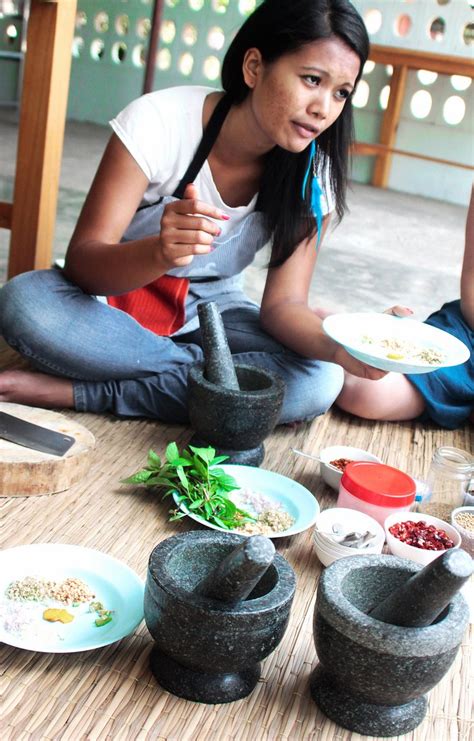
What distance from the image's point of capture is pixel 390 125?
643 cm

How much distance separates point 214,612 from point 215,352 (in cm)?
73

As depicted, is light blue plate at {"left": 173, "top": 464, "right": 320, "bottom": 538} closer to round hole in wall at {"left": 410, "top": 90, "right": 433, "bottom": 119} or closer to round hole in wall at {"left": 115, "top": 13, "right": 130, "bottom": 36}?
round hole in wall at {"left": 410, "top": 90, "right": 433, "bottom": 119}

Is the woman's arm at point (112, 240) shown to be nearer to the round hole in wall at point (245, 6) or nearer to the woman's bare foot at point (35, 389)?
the woman's bare foot at point (35, 389)

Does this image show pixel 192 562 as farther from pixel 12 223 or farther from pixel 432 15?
pixel 432 15

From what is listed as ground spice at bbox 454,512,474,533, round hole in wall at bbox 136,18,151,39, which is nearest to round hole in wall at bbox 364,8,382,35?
round hole in wall at bbox 136,18,151,39

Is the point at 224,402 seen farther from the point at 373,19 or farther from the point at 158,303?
the point at 373,19

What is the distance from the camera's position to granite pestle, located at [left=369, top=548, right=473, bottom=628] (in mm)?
1077

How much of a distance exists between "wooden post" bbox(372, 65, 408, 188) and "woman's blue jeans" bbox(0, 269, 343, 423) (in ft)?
14.9

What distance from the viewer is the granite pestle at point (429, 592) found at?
108 centimetres

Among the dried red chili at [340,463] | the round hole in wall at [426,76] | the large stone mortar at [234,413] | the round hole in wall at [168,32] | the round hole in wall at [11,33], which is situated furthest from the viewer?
the round hole in wall at [168,32]

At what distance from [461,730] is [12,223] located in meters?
1.88

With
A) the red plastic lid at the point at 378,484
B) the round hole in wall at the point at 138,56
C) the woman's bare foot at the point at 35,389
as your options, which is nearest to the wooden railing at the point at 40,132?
the woman's bare foot at the point at 35,389

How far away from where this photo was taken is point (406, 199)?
6141 millimetres

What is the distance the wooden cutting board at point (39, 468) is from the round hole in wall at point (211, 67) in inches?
216
